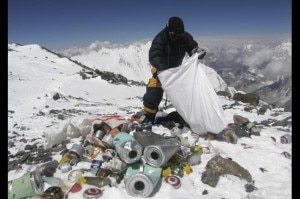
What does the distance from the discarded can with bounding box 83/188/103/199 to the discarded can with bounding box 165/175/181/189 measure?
1003 mm

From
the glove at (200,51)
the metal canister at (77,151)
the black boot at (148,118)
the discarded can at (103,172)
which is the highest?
the glove at (200,51)

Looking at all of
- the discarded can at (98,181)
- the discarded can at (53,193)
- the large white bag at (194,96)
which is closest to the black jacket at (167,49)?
the large white bag at (194,96)

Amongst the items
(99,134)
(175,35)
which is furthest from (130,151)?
(175,35)

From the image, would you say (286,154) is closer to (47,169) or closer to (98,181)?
(98,181)

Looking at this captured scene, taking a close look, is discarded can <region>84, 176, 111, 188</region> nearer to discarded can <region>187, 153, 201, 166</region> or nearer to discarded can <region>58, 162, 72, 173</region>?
discarded can <region>58, 162, 72, 173</region>

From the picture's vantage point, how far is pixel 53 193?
13.9ft

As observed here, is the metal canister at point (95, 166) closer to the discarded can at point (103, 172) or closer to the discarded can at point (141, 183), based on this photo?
the discarded can at point (103, 172)

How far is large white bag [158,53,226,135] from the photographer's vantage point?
6.07 meters

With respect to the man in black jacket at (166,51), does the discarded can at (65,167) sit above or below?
below

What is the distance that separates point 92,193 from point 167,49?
3718 mm

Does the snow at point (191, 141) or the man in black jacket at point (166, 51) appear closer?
the snow at point (191, 141)

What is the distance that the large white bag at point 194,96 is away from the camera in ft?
19.9

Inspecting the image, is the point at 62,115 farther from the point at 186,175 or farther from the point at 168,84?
the point at 186,175
